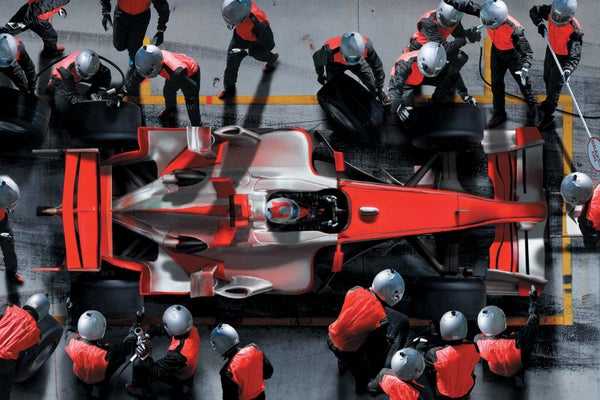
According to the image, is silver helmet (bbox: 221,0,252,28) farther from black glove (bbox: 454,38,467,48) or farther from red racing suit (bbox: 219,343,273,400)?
red racing suit (bbox: 219,343,273,400)

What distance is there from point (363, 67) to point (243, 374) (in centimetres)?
323

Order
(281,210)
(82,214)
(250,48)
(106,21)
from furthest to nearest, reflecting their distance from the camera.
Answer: (106,21) < (250,48) < (82,214) < (281,210)

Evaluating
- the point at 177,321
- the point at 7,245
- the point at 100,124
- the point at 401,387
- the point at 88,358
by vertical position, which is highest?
the point at 100,124

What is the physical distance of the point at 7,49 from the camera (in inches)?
284

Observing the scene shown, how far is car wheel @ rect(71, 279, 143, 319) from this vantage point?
7.56m

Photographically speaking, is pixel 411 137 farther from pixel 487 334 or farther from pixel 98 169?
pixel 98 169

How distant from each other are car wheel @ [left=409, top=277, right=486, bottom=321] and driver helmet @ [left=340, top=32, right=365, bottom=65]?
2340 mm

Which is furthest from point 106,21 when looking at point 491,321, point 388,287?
point 491,321

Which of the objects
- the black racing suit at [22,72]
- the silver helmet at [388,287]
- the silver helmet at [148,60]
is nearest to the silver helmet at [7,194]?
the black racing suit at [22,72]

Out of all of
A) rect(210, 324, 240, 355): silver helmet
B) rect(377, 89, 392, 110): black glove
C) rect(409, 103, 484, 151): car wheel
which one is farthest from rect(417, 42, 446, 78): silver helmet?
rect(210, 324, 240, 355): silver helmet

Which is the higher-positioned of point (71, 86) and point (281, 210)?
point (71, 86)

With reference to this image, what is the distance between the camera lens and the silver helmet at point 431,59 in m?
7.16

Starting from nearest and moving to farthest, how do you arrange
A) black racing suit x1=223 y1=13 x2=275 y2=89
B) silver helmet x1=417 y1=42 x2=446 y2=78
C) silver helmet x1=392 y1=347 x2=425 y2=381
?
silver helmet x1=392 y1=347 x2=425 y2=381 < silver helmet x1=417 y1=42 x2=446 y2=78 < black racing suit x1=223 y1=13 x2=275 y2=89

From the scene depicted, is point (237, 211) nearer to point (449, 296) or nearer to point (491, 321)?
point (449, 296)
